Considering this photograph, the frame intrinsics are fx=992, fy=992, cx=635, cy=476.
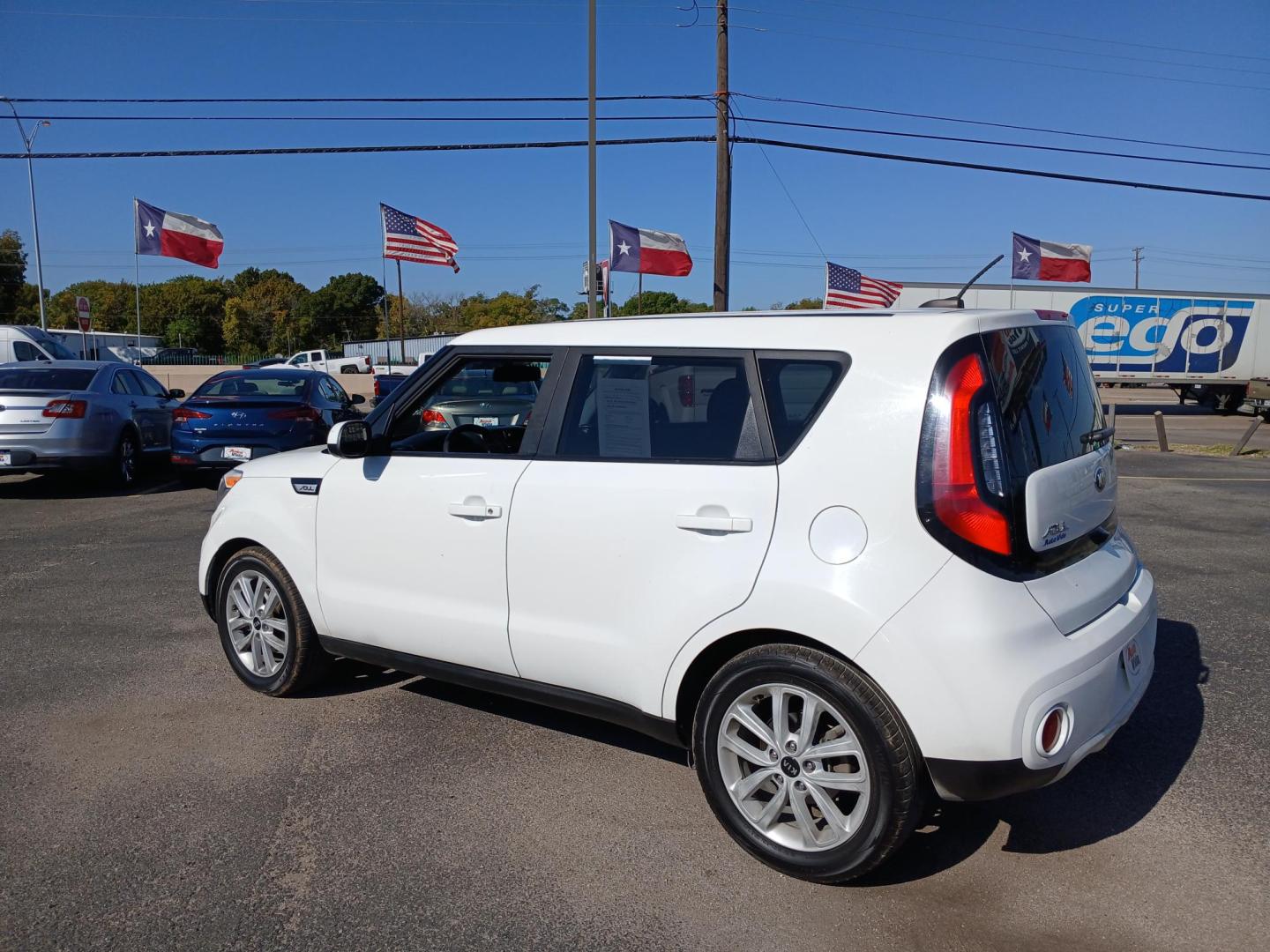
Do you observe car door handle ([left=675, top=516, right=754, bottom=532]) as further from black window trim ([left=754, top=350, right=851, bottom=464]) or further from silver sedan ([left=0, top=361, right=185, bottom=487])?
silver sedan ([left=0, top=361, right=185, bottom=487])

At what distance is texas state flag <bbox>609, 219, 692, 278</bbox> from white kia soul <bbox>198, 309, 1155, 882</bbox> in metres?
20.2

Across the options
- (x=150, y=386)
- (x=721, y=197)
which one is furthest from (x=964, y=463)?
(x=721, y=197)

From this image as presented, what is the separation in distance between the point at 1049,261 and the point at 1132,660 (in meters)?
28.3

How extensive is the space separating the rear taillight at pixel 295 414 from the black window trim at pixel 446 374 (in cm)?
750

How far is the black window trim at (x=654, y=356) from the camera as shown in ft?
11.0

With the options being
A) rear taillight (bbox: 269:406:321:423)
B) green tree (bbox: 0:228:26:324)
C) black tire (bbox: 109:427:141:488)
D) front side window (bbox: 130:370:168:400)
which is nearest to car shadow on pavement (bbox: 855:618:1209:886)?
rear taillight (bbox: 269:406:321:423)

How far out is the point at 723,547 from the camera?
10.9 feet

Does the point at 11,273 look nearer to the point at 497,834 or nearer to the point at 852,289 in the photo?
the point at 852,289

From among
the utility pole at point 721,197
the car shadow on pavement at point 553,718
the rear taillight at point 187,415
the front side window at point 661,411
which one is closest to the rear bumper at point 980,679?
the front side window at point 661,411

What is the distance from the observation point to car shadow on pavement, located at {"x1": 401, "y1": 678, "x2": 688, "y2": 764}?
439 cm

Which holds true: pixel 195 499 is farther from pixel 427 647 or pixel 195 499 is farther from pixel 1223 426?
pixel 1223 426

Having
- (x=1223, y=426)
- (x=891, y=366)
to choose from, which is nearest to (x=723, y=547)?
(x=891, y=366)

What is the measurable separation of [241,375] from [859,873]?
11.5m

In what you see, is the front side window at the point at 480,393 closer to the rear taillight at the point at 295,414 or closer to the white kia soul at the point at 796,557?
the white kia soul at the point at 796,557
